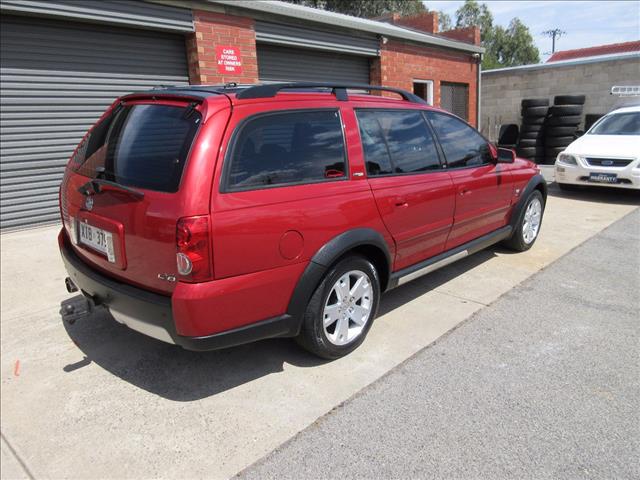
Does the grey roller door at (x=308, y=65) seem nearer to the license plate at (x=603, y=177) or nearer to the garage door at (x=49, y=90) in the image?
the garage door at (x=49, y=90)

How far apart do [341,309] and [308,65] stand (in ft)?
26.9

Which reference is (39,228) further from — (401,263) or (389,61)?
(389,61)

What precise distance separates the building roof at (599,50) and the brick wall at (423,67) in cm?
1701

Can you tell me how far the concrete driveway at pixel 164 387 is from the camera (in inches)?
92.0

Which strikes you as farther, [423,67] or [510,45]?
[510,45]

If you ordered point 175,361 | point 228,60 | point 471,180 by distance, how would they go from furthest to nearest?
point 228,60 < point 471,180 < point 175,361

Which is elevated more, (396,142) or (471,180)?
(396,142)

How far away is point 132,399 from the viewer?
278 centimetres

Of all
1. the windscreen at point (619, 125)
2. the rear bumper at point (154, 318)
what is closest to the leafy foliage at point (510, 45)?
the windscreen at point (619, 125)

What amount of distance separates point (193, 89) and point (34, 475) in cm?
225

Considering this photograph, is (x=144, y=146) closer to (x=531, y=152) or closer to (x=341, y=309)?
(x=341, y=309)

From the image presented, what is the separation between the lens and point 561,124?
482 inches

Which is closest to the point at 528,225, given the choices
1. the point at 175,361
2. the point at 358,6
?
the point at 175,361

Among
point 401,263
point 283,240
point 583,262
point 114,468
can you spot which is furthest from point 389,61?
point 114,468
